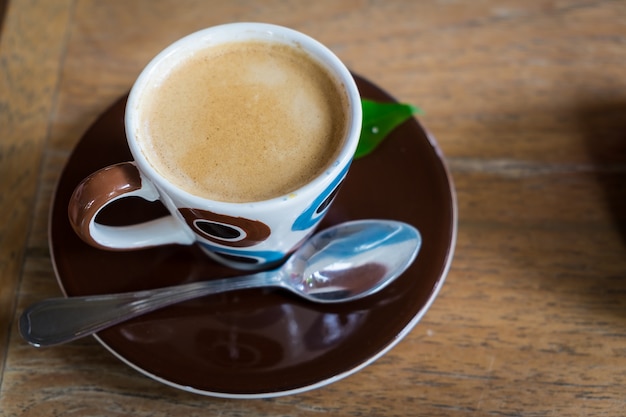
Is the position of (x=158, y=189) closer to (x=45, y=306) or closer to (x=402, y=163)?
(x=45, y=306)

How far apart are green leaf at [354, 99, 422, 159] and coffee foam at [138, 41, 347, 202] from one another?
0.15 m

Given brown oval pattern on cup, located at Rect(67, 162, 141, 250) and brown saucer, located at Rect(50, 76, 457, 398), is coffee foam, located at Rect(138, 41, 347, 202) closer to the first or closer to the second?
brown oval pattern on cup, located at Rect(67, 162, 141, 250)

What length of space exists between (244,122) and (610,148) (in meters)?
0.53

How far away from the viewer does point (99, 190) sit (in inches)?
23.3

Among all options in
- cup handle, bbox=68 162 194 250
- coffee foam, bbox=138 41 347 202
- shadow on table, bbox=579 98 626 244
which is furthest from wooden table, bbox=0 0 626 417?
coffee foam, bbox=138 41 347 202

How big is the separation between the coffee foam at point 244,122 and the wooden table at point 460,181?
24 cm

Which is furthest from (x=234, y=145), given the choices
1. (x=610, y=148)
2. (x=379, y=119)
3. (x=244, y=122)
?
(x=610, y=148)

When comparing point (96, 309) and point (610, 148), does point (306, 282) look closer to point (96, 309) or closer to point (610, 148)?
point (96, 309)

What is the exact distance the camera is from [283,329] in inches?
26.6

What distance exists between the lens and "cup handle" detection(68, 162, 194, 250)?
0.59m

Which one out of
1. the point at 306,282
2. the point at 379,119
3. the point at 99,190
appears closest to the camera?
the point at 99,190

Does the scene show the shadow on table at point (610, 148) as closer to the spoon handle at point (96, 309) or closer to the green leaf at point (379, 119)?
the green leaf at point (379, 119)

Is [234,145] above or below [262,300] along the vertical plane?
above

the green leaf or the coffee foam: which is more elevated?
the coffee foam
